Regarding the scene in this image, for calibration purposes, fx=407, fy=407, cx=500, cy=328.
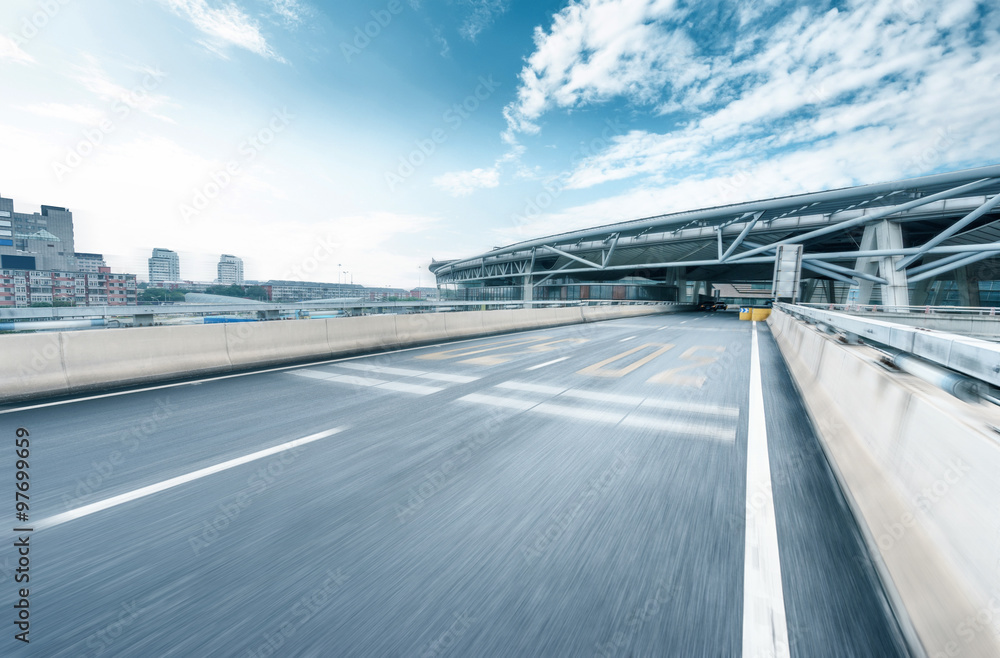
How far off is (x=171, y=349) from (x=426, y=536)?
7768 millimetres

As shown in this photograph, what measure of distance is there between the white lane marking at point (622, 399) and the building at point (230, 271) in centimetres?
1764

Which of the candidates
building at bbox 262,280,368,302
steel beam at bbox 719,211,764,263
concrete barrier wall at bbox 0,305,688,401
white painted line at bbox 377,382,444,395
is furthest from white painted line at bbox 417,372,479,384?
steel beam at bbox 719,211,764,263

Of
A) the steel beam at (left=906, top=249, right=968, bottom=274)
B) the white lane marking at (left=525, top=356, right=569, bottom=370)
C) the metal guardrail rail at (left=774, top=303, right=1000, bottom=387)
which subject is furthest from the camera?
the steel beam at (left=906, top=249, right=968, bottom=274)

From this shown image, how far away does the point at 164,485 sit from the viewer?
340cm

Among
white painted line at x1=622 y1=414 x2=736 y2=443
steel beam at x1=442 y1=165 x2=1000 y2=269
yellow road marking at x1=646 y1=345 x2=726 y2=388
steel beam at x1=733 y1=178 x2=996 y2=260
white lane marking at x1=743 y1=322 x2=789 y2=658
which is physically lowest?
white lane marking at x1=743 y1=322 x2=789 y2=658

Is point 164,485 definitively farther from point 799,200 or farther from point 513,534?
point 799,200

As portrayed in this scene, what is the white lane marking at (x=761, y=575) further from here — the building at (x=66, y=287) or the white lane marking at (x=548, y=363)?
the building at (x=66, y=287)

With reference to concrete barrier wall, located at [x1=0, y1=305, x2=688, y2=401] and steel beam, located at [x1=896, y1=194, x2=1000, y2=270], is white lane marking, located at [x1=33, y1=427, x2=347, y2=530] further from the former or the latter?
steel beam, located at [x1=896, y1=194, x2=1000, y2=270]

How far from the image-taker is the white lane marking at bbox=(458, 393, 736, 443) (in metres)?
4.94

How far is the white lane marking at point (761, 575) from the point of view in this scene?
190cm

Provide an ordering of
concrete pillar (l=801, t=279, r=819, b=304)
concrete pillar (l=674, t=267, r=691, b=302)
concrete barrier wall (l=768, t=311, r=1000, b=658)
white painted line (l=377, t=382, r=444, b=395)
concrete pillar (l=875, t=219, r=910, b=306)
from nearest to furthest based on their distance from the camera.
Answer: concrete barrier wall (l=768, t=311, r=1000, b=658) → white painted line (l=377, t=382, r=444, b=395) → concrete pillar (l=875, t=219, r=910, b=306) → concrete pillar (l=674, t=267, r=691, b=302) → concrete pillar (l=801, t=279, r=819, b=304)

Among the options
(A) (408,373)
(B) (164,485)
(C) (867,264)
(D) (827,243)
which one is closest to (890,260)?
(C) (867,264)

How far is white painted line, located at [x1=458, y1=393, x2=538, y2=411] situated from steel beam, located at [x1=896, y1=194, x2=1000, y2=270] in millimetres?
49745

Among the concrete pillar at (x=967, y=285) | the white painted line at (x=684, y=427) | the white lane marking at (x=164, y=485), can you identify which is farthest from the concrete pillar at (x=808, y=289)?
the white lane marking at (x=164, y=485)
